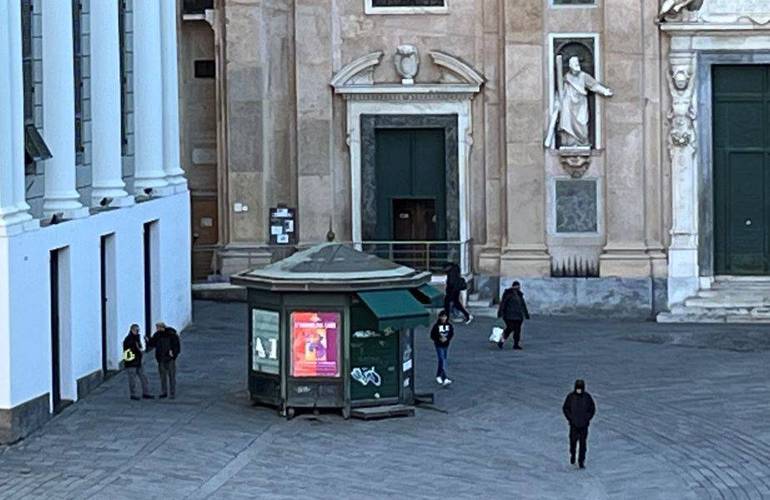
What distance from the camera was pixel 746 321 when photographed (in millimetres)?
42406

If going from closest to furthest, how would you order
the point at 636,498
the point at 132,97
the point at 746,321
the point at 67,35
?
the point at 636,498 < the point at 67,35 < the point at 132,97 < the point at 746,321

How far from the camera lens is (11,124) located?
30016mm

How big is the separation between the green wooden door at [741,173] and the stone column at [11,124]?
687 inches

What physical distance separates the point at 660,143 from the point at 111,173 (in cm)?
1229

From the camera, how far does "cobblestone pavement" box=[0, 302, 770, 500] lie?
2694 centimetres

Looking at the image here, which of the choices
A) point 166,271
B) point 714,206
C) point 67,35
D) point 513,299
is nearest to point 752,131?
point 714,206

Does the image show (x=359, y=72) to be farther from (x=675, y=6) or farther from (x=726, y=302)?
(x=726, y=302)

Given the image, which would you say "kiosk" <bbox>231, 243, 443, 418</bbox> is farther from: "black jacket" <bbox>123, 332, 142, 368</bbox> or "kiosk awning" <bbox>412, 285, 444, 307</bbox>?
"black jacket" <bbox>123, 332, 142, 368</bbox>

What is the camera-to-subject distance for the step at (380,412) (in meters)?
31.3

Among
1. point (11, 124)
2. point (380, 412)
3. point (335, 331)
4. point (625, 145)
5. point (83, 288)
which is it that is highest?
point (11, 124)

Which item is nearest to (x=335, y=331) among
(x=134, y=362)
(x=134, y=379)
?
(x=134, y=362)

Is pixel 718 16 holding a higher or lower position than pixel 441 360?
higher

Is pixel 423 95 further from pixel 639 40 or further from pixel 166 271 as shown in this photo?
pixel 166 271

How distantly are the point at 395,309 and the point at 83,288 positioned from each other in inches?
209
